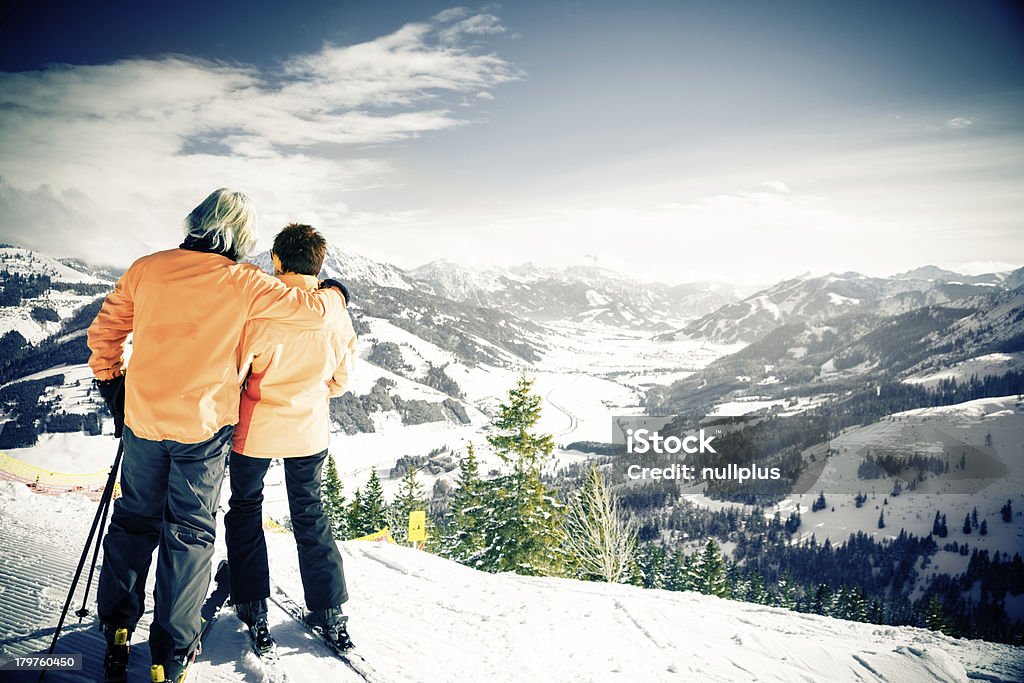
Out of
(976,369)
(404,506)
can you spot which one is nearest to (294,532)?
(404,506)

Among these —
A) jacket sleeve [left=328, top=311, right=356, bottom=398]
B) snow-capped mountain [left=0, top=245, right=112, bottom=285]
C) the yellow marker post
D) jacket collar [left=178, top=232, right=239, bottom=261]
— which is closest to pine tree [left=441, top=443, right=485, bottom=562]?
the yellow marker post

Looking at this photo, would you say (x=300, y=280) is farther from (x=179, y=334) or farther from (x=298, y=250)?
(x=179, y=334)

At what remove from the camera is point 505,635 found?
4.14m

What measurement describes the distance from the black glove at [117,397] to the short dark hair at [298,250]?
3.28 ft

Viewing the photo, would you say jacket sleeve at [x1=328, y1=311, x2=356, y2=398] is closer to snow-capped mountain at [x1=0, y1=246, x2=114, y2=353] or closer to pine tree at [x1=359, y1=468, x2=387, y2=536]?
pine tree at [x1=359, y1=468, x2=387, y2=536]

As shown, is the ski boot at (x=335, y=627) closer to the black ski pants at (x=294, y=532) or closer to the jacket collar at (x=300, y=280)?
the black ski pants at (x=294, y=532)

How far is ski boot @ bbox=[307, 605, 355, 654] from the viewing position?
3.27m

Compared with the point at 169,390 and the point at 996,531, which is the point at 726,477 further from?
the point at 169,390

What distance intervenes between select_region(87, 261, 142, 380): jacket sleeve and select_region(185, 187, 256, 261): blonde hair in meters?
0.32

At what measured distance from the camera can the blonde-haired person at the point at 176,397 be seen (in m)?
2.37

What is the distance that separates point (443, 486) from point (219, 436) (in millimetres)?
109320

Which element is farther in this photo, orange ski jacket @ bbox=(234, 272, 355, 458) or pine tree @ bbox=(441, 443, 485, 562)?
pine tree @ bbox=(441, 443, 485, 562)

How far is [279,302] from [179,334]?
1.47ft

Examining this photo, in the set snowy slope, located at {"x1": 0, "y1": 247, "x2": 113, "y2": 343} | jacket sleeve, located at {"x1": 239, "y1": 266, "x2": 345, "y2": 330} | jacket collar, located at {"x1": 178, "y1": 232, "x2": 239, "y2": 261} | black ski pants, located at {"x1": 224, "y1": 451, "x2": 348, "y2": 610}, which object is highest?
snowy slope, located at {"x1": 0, "y1": 247, "x2": 113, "y2": 343}
